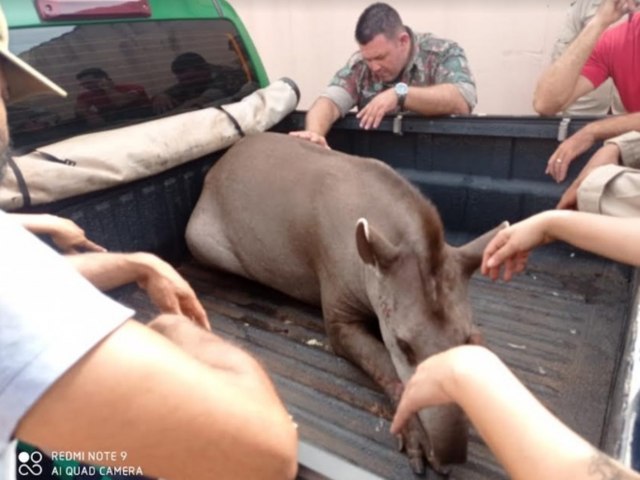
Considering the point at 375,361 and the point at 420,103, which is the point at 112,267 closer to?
the point at 375,361

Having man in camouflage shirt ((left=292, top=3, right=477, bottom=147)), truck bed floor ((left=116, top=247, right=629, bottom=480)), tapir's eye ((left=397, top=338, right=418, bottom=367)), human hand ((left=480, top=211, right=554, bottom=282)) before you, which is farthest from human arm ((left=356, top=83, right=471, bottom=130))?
tapir's eye ((left=397, top=338, right=418, bottom=367))

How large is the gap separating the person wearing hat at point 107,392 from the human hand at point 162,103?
2.45 m

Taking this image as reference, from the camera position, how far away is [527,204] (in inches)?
129

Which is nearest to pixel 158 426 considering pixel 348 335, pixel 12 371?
pixel 12 371

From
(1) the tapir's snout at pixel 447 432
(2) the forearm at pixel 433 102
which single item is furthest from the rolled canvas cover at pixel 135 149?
(1) the tapir's snout at pixel 447 432

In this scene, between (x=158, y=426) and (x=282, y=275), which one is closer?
(x=158, y=426)

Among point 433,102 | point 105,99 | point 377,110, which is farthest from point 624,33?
point 105,99

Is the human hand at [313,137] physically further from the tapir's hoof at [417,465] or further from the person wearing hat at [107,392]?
the person wearing hat at [107,392]

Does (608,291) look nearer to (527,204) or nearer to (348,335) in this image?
(527,204)

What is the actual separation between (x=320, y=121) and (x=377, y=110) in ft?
1.33

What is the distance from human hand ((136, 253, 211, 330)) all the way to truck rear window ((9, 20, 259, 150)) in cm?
104

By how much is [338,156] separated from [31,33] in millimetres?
1641

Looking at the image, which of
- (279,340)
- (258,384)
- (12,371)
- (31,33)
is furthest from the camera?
(279,340)

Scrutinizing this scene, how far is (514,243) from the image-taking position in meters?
2.26
